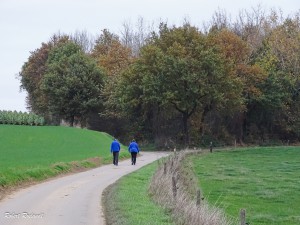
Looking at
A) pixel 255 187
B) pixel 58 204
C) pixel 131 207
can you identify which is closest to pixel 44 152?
pixel 255 187

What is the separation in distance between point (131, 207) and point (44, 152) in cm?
2462

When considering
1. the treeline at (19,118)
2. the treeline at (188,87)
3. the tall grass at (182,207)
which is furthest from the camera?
the treeline at (19,118)

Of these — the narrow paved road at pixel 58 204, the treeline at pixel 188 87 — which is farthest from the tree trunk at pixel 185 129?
the narrow paved road at pixel 58 204

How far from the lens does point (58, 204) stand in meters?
17.2

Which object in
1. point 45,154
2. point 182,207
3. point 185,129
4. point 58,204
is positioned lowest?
point 58,204

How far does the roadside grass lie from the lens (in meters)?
13.9

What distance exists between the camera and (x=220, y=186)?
1128 inches

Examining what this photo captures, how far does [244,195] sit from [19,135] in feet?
107

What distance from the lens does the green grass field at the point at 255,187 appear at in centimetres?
2034

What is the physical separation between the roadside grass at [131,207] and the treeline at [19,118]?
5863cm

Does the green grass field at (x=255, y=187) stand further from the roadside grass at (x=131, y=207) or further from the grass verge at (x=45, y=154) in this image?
the grass verge at (x=45, y=154)

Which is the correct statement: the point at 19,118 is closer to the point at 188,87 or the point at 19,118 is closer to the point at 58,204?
the point at 188,87

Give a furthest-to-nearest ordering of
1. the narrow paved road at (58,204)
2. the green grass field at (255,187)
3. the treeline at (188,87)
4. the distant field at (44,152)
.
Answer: the treeline at (188,87), the distant field at (44,152), the green grass field at (255,187), the narrow paved road at (58,204)

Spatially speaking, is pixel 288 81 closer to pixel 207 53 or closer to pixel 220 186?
pixel 207 53
